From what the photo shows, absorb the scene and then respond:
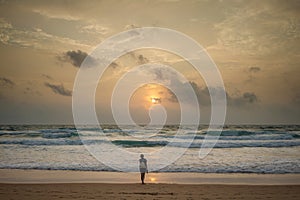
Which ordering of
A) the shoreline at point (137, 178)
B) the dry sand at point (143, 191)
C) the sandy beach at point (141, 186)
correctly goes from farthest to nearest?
the shoreline at point (137, 178) < the sandy beach at point (141, 186) < the dry sand at point (143, 191)

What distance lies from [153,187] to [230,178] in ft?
14.9

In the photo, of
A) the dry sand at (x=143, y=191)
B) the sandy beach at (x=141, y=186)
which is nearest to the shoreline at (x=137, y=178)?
the sandy beach at (x=141, y=186)

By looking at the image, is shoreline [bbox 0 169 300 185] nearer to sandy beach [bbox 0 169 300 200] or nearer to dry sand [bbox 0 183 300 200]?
sandy beach [bbox 0 169 300 200]

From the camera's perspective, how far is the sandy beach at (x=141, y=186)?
1145 cm

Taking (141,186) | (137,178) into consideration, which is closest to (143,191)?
(141,186)

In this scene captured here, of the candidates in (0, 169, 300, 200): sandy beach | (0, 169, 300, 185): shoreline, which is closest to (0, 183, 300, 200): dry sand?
(0, 169, 300, 200): sandy beach

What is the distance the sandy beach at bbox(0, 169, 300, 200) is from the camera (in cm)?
1145

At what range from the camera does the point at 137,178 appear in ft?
50.8

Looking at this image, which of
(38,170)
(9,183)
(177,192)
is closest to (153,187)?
(177,192)

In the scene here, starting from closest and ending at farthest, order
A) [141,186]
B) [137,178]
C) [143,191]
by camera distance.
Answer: [143,191] → [141,186] → [137,178]

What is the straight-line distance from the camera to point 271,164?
64.0ft

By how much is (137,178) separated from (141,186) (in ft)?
7.75

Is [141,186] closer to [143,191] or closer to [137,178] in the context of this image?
[143,191]

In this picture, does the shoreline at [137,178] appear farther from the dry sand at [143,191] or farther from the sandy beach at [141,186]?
the dry sand at [143,191]
